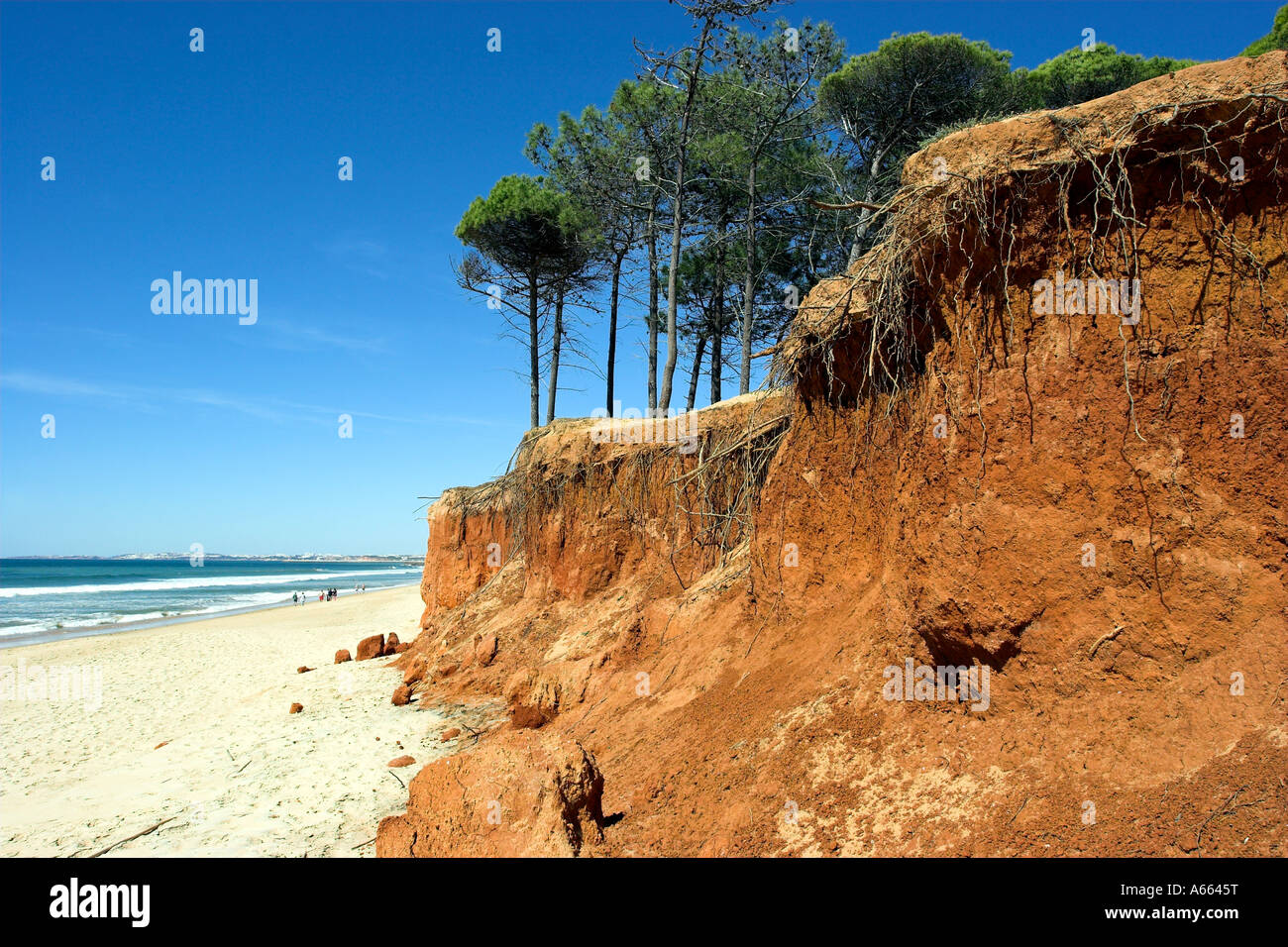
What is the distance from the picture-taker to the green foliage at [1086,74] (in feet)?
57.7

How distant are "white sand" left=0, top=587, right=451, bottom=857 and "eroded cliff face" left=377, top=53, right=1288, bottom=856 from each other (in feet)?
10.2

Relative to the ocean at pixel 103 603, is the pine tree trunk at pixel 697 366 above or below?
above

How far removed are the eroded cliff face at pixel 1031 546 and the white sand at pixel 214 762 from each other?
10.2 ft

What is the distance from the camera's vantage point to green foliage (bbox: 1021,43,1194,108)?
57.7 feet

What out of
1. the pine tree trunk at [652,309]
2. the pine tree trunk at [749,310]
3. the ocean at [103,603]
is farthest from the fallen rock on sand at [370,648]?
the ocean at [103,603]

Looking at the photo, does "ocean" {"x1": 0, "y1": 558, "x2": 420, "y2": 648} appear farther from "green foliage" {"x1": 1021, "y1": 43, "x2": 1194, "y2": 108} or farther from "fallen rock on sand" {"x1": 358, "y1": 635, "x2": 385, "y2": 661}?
"green foliage" {"x1": 1021, "y1": 43, "x2": 1194, "y2": 108}

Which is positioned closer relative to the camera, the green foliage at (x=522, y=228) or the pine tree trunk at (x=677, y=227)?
the pine tree trunk at (x=677, y=227)

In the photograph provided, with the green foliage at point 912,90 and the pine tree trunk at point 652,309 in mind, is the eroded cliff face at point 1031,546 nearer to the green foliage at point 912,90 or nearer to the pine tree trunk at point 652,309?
the pine tree trunk at point 652,309

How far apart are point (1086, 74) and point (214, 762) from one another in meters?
23.0

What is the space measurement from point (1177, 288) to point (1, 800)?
13153 millimetres

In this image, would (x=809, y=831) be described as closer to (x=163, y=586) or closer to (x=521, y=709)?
(x=521, y=709)

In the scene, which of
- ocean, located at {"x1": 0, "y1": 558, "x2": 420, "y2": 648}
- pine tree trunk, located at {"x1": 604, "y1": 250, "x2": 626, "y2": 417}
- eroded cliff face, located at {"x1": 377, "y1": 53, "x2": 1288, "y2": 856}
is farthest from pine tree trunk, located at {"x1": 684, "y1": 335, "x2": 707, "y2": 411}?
ocean, located at {"x1": 0, "y1": 558, "x2": 420, "y2": 648}

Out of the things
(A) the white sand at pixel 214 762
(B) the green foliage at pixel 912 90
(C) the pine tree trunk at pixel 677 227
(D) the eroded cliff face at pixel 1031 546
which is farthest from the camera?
(B) the green foliage at pixel 912 90

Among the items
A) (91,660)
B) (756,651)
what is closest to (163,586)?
(91,660)
